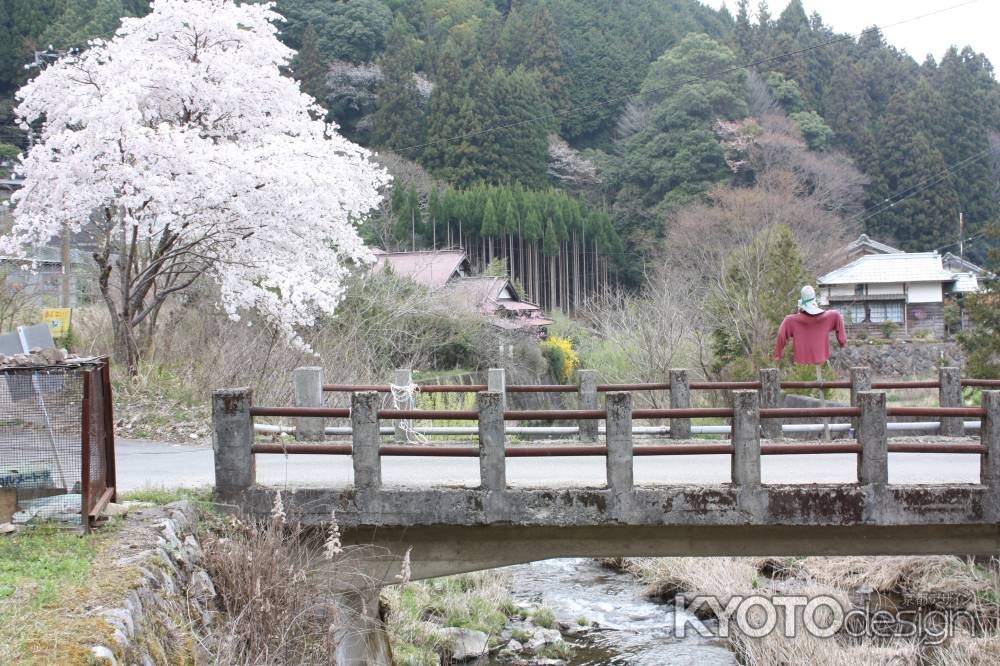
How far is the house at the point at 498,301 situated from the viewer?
101ft

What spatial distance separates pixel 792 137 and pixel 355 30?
2920 centimetres

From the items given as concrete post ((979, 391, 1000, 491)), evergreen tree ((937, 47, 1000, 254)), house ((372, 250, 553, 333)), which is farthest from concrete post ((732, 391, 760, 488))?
evergreen tree ((937, 47, 1000, 254))

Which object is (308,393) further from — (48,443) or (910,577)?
(910,577)

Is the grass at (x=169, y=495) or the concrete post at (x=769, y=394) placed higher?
the concrete post at (x=769, y=394)

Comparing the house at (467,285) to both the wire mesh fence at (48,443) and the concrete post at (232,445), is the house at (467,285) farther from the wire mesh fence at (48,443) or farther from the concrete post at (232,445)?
the wire mesh fence at (48,443)

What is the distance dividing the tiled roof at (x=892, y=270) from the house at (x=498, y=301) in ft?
52.6

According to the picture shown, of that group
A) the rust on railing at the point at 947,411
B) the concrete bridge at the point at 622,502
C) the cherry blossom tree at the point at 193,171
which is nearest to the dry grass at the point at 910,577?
the concrete bridge at the point at 622,502

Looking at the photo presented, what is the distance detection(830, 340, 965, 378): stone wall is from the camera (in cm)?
4300

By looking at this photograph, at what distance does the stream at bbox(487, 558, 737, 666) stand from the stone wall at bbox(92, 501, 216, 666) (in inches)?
191

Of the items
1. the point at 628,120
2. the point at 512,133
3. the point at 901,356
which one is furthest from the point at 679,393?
the point at 628,120

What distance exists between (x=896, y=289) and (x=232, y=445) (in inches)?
1821

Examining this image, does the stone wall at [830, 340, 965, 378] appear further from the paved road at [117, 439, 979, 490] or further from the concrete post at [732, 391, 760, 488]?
the concrete post at [732, 391, 760, 488]

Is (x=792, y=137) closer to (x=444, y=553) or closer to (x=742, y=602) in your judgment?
(x=742, y=602)

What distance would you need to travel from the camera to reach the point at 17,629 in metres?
5.12
